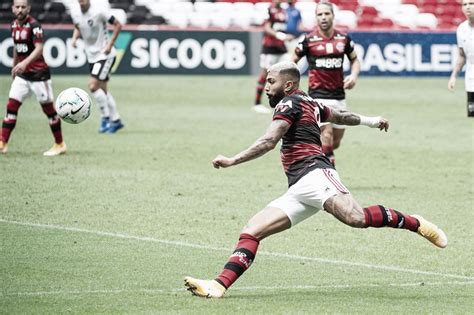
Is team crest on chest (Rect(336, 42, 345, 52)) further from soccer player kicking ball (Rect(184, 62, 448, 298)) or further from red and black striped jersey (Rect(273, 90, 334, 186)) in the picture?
red and black striped jersey (Rect(273, 90, 334, 186))

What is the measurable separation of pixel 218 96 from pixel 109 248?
668 inches

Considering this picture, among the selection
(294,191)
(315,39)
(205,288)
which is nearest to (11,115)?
(315,39)

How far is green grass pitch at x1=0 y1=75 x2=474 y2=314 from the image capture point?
27.3ft

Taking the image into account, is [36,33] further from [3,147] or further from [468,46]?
[468,46]

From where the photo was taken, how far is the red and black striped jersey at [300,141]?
8461mm

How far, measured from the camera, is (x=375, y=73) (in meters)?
31.4

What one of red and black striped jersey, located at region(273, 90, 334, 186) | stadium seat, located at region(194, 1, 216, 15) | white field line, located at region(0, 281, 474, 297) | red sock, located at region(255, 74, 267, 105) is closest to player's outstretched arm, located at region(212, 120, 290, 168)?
red and black striped jersey, located at region(273, 90, 334, 186)

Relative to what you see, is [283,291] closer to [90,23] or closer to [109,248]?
[109,248]

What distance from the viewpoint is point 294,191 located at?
840 cm

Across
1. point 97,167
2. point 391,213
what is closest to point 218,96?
point 97,167

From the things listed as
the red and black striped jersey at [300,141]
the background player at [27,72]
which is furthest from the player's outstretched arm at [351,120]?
the background player at [27,72]

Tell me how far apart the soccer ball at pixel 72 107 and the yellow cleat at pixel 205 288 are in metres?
4.82

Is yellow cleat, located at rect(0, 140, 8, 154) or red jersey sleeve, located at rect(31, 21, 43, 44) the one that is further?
→ yellow cleat, located at rect(0, 140, 8, 154)

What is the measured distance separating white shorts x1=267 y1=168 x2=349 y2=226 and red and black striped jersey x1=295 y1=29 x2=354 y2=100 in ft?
19.3
